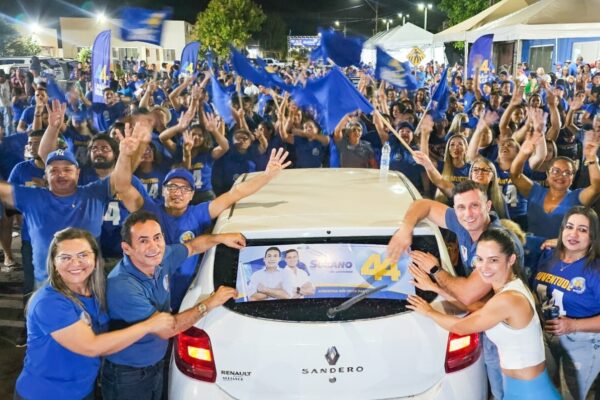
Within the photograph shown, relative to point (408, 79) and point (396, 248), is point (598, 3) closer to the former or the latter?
point (408, 79)

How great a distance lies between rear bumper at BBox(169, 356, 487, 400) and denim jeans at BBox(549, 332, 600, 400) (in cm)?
79

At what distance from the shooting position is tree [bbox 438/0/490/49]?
42875mm

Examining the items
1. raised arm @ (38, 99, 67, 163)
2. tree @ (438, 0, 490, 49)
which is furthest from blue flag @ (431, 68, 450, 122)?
tree @ (438, 0, 490, 49)

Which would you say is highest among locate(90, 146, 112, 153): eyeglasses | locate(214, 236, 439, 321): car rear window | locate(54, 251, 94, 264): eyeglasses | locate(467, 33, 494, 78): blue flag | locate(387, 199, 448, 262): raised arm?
locate(467, 33, 494, 78): blue flag

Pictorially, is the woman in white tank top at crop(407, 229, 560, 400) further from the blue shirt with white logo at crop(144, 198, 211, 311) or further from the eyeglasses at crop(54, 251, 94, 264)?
the blue shirt with white logo at crop(144, 198, 211, 311)

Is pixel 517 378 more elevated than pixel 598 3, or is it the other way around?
pixel 598 3

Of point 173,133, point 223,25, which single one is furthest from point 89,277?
point 223,25

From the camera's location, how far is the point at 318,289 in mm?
3098

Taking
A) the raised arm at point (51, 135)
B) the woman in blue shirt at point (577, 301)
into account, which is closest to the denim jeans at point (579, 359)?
the woman in blue shirt at point (577, 301)

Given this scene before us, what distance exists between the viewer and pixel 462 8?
148ft

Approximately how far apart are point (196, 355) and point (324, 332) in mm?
667

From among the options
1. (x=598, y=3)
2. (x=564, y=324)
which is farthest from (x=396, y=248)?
(x=598, y=3)

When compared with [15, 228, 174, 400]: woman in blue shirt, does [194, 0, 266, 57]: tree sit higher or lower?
higher

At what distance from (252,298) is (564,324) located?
1832mm
